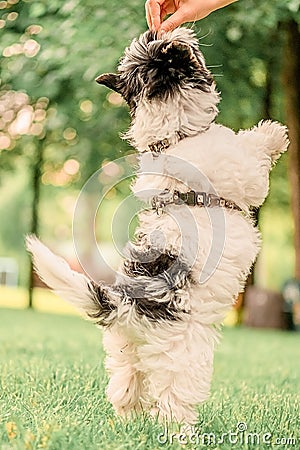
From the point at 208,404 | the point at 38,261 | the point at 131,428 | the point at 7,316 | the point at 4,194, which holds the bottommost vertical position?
the point at 4,194

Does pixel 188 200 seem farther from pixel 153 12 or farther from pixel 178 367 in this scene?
pixel 153 12

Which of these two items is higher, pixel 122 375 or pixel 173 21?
pixel 173 21

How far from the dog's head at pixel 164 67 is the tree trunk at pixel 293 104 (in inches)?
344

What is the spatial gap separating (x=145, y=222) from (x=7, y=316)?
885 centimetres

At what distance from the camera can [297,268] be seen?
13.7 metres

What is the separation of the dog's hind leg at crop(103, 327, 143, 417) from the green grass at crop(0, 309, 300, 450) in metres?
0.09

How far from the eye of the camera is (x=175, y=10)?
178 inches

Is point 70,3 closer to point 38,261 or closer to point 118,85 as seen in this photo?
point 118,85

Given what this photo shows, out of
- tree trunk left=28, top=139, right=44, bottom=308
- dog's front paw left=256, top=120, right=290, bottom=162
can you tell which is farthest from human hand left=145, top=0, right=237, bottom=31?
tree trunk left=28, top=139, right=44, bottom=308

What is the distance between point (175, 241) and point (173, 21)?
1252 mm

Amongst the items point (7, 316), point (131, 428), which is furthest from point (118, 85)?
point (7, 316)

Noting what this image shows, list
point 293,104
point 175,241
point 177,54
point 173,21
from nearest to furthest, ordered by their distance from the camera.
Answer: point 175,241
point 177,54
point 173,21
point 293,104

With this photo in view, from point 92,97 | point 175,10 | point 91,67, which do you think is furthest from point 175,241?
point 92,97

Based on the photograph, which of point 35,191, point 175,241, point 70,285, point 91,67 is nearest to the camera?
point 70,285
